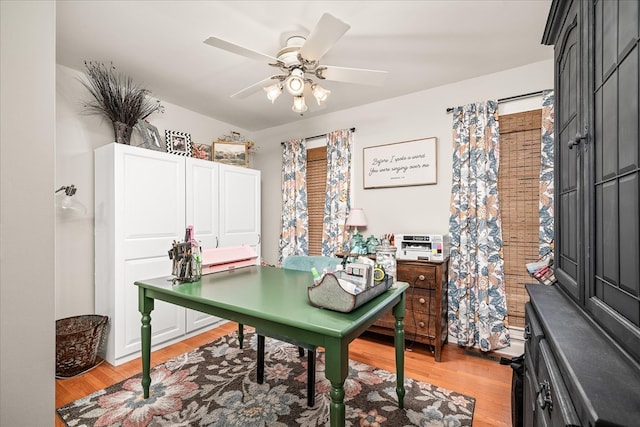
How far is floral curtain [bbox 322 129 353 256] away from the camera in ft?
11.4

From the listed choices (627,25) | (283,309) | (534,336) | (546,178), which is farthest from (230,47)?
(546,178)

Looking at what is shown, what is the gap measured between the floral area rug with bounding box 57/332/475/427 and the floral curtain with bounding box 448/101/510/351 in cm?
84

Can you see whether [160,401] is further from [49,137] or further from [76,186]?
[76,186]

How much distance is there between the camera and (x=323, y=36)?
61.2 inches

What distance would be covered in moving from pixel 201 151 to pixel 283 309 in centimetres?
287

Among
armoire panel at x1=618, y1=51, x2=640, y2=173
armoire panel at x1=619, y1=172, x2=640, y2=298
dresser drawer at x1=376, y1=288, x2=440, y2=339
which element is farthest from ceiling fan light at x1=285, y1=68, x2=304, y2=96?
dresser drawer at x1=376, y1=288, x2=440, y2=339

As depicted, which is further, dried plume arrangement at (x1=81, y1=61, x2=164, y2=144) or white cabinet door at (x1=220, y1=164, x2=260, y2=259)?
white cabinet door at (x1=220, y1=164, x2=260, y2=259)

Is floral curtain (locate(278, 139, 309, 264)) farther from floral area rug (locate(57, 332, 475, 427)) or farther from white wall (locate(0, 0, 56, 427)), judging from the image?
white wall (locate(0, 0, 56, 427))

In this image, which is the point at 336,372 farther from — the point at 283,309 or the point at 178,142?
the point at 178,142

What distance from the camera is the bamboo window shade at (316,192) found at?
12.3ft

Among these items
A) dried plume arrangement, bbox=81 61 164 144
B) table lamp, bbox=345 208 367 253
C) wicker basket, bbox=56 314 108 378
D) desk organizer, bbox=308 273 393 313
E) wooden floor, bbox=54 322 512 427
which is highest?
dried plume arrangement, bbox=81 61 164 144

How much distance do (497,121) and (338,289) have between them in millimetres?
2416

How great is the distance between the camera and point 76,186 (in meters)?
2.62

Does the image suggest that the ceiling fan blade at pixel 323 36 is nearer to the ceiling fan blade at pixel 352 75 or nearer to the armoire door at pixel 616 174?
the ceiling fan blade at pixel 352 75
